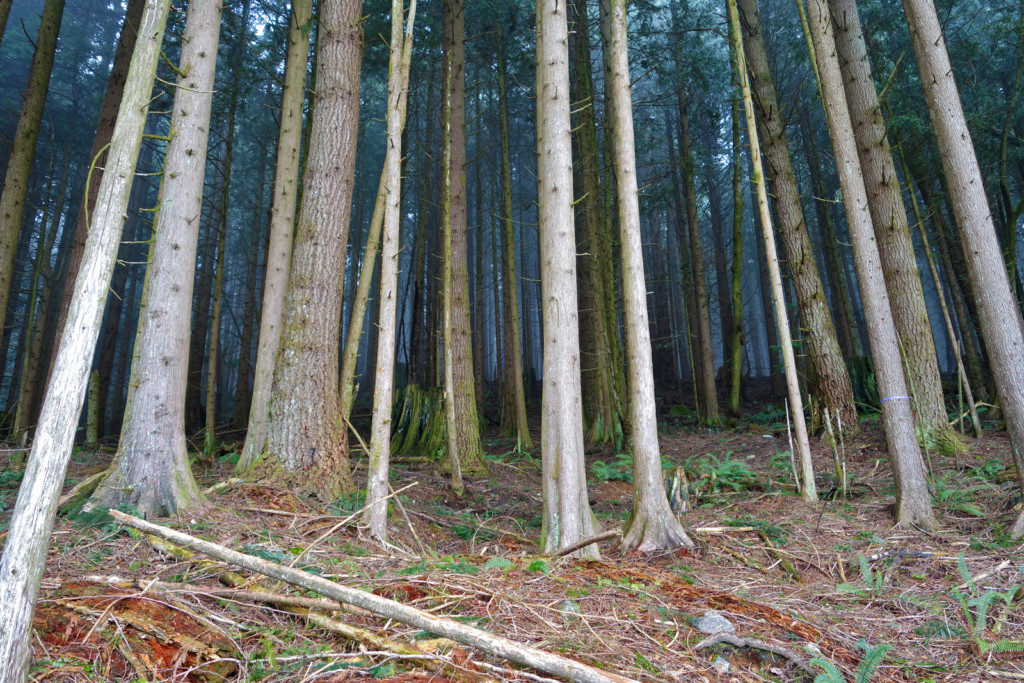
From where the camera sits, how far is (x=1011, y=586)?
377 cm

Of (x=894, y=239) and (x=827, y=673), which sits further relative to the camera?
(x=894, y=239)

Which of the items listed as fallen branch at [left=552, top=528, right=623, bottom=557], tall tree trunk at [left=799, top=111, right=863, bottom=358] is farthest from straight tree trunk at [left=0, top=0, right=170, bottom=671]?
tall tree trunk at [left=799, top=111, right=863, bottom=358]

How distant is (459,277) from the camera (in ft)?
30.0

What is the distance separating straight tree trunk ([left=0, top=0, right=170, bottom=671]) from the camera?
1994 mm

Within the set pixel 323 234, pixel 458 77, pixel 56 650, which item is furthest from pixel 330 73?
pixel 56 650

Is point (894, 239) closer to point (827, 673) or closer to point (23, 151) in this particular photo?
point (827, 673)

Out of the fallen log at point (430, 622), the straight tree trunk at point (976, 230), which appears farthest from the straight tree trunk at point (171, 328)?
the straight tree trunk at point (976, 230)

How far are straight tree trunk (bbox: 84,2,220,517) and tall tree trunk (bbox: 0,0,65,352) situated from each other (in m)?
4.95

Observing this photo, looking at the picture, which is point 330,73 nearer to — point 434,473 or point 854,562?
point 434,473

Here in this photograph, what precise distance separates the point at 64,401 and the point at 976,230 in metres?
6.77

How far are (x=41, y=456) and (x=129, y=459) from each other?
253 cm

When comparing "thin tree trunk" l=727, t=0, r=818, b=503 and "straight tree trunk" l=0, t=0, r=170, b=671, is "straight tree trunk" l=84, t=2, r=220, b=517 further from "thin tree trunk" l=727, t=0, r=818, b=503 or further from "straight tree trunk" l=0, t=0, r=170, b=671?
"thin tree trunk" l=727, t=0, r=818, b=503

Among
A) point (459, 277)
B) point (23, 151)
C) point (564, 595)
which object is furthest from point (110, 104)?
point (564, 595)

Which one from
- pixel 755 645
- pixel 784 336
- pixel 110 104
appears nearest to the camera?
pixel 755 645
